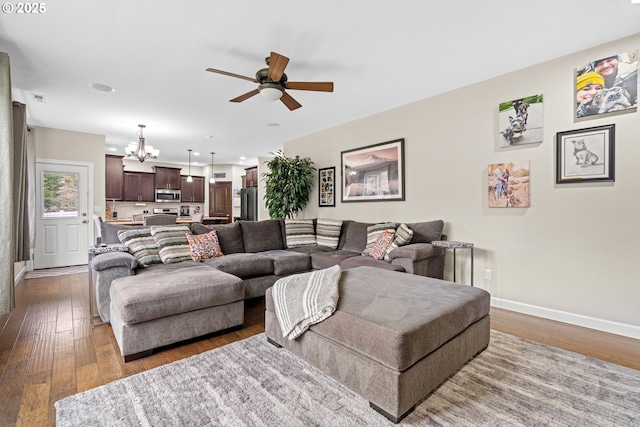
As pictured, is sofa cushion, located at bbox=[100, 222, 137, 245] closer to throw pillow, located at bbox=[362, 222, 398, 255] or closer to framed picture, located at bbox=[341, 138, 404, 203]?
throw pillow, located at bbox=[362, 222, 398, 255]

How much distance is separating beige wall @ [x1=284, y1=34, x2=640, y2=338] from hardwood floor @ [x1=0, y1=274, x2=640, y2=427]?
0.32 metres

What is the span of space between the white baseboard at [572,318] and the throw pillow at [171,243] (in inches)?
145

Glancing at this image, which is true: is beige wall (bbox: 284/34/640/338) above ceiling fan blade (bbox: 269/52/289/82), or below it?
below

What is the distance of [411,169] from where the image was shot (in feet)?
13.8

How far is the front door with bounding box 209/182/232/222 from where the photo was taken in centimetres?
1002

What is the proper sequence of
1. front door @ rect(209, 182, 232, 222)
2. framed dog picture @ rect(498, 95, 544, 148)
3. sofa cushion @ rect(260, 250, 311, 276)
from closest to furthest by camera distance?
framed dog picture @ rect(498, 95, 544, 148)
sofa cushion @ rect(260, 250, 311, 276)
front door @ rect(209, 182, 232, 222)

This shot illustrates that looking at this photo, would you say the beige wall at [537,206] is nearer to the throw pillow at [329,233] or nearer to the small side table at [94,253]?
the throw pillow at [329,233]

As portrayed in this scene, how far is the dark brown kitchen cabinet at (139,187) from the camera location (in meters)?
8.25

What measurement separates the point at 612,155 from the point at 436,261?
1.89 m

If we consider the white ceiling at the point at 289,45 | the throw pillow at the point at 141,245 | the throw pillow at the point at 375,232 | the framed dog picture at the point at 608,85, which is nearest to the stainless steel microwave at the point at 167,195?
the white ceiling at the point at 289,45

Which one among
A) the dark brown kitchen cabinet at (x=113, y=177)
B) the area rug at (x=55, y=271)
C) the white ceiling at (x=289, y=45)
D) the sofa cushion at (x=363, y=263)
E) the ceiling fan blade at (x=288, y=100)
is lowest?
the area rug at (x=55, y=271)

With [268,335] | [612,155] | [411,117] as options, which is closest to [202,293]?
[268,335]

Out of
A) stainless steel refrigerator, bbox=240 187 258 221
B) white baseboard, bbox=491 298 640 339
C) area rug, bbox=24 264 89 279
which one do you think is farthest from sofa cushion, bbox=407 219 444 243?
stainless steel refrigerator, bbox=240 187 258 221

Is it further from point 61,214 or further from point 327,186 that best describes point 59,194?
point 327,186
